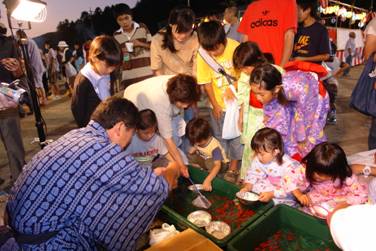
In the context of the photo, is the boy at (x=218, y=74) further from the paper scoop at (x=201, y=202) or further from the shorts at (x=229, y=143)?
the paper scoop at (x=201, y=202)

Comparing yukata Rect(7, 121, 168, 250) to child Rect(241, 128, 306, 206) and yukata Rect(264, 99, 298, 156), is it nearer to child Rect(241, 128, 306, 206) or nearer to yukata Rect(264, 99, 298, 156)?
child Rect(241, 128, 306, 206)

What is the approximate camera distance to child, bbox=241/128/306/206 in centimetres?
227

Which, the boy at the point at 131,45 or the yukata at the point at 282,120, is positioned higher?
the boy at the point at 131,45

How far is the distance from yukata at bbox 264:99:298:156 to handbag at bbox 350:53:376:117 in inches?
34.1

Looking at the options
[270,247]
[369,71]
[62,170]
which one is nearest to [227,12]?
[369,71]

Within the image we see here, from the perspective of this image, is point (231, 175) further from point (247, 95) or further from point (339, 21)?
point (339, 21)

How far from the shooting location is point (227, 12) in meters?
4.72

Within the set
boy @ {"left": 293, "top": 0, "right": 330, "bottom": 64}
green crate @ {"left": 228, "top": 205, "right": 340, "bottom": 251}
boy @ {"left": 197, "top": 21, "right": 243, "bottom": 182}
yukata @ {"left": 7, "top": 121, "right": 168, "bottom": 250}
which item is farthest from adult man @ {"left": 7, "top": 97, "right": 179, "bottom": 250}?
boy @ {"left": 293, "top": 0, "right": 330, "bottom": 64}

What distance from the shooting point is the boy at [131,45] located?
3.64m

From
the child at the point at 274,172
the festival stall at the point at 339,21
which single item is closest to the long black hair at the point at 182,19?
the child at the point at 274,172

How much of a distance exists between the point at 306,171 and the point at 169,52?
1.84m

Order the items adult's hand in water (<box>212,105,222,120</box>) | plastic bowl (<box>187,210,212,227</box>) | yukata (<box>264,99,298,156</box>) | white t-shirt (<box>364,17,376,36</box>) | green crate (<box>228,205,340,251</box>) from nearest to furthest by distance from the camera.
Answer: green crate (<box>228,205,340,251</box>)
plastic bowl (<box>187,210,212,227</box>)
yukata (<box>264,99,298,156</box>)
white t-shirt (<box>364,17,376,36</box>)
adult's hand in water (<box>212,105,222,120</box>)

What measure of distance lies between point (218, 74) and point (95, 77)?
116 cm

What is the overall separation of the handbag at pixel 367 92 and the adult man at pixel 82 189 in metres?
2.27
